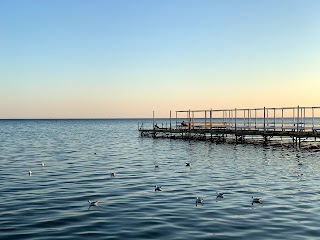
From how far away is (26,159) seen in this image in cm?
3806

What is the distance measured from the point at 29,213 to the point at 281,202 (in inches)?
422

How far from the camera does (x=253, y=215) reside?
15.6 metres

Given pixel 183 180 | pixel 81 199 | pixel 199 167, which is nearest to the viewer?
pixel 81 199

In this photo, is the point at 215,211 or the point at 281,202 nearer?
Answer: the point at 215,211

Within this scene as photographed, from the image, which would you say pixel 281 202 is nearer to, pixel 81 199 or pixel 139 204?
pixel 139 204

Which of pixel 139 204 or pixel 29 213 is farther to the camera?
pixel 139 204

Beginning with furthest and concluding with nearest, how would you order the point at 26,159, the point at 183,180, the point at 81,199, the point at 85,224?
1. the point at 26,159
2. the point at 183,180
3. the point at 81,199
4. the point at 85,224

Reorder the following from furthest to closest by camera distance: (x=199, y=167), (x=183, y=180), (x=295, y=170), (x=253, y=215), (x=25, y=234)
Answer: (x=199, y=167) → (x=295, y=170) → (x=183, y=180) → (x=253, y=215) → (x=25, y=234)

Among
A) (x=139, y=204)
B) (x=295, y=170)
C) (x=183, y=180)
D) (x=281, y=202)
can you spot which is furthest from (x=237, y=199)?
(x=295, y=170)

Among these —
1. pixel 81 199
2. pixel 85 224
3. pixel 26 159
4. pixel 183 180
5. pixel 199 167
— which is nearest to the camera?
pixel 85 224

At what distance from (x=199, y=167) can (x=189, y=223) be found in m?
16.7

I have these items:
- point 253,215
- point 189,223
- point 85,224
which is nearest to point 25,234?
point 85,224

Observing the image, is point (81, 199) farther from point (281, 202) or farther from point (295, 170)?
point (295, 170)

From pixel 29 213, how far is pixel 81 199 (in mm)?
3269
